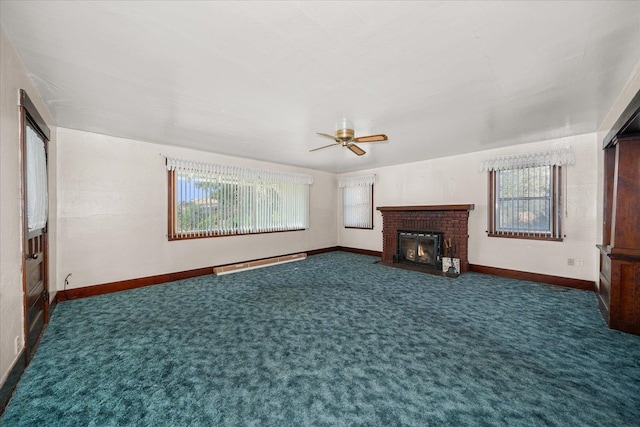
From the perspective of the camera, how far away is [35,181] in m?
2.51

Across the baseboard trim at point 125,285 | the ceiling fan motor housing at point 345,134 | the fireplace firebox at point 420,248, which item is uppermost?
the ceiling fan motor housing at point 345,134

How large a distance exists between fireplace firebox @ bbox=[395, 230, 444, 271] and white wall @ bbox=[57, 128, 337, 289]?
4.03m

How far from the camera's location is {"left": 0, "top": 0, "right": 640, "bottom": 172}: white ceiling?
1.56m

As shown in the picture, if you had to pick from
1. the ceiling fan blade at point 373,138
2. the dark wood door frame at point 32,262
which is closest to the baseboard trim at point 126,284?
the dark wood door frame at point 32,262

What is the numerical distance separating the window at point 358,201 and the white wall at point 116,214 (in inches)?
146

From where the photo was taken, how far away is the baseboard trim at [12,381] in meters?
1.63

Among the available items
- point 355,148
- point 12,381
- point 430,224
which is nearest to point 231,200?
point 355,148

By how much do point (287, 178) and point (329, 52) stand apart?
453 centimetres

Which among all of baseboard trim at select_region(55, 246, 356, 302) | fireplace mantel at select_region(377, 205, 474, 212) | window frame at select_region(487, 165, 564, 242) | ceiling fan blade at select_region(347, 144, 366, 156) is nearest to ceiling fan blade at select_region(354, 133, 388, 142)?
ceiling fan blade at select_region(347, 144, 366, 156)

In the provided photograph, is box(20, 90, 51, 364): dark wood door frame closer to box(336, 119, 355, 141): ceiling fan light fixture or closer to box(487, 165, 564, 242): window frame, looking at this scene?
box(336, 119, 355, 141): ceiling fan light fixture

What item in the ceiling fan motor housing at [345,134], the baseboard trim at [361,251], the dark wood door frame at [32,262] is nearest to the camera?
the dark wood door frame at [32,262]

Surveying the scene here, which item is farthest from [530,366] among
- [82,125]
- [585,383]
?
[82,125]

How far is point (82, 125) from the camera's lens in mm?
3555

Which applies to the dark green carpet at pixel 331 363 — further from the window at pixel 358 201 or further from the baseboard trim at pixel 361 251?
the window at pixel 358 201
